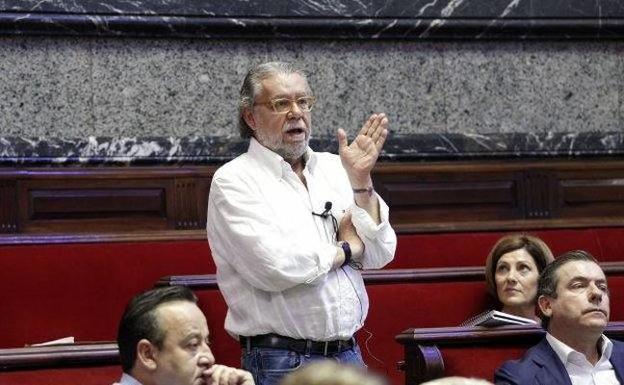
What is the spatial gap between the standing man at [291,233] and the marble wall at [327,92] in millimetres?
602

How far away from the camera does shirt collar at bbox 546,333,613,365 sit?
1166 mm


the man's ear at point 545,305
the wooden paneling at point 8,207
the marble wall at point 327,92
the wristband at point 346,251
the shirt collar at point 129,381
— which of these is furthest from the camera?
the marble wall at point 327,92

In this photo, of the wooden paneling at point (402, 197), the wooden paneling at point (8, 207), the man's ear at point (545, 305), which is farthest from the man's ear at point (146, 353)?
the wooden paneling at point (8, 207)

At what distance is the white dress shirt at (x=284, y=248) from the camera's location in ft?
3.45

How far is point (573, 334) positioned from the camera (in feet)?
3.89

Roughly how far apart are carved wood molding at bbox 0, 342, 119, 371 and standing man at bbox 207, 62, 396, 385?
129 mm

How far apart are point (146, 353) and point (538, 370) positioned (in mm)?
421

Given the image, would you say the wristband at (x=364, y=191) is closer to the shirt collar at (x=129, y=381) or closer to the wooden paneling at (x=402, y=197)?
the shirt collar at (x=129, y=381)

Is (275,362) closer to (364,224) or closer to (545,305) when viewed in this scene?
(364,224)

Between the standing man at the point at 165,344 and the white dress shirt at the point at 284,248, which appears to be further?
the white dress shirt at the point at 284,248

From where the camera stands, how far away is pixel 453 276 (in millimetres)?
1383

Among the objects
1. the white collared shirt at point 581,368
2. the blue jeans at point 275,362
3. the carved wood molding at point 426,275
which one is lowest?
the white collared shirt at point 581,368

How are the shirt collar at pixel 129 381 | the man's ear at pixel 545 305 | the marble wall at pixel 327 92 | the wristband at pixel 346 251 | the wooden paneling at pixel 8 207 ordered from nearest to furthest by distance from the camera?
the shirt collar at pixel 129 381 < the wristband at pixel 346 251 < the man's ear at pixel 545 305 < the wooden paneling at pixel 8 207 < the marble wall at pixel 327 92

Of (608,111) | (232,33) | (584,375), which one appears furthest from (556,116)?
(584,375)
